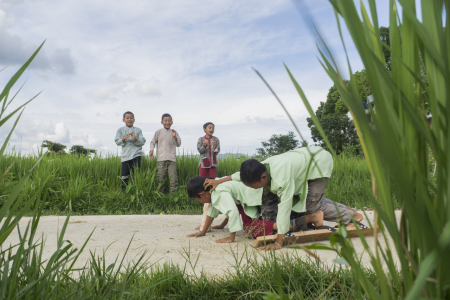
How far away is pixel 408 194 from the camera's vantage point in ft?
1.62

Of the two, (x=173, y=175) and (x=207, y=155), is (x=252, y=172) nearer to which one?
(x=207, y=155)

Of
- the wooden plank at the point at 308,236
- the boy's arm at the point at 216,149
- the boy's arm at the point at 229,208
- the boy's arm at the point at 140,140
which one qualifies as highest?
the boy's arm at the point at 140,140

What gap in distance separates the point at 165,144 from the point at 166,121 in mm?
628

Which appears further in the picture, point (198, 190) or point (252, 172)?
point (198, 190)

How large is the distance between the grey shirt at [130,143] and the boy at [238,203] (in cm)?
349

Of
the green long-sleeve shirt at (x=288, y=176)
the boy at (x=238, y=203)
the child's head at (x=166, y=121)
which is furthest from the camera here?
the child's head at (x=166, y=121)

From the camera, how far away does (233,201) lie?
3.54m

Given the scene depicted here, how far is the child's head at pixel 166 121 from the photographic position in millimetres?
7522

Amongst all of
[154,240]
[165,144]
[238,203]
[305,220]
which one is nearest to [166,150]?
[165,144]

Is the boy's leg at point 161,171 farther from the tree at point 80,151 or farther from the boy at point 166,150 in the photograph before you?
the tree at point 80,151

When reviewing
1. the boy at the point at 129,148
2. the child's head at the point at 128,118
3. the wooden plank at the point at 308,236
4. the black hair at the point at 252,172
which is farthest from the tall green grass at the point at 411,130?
the child's head at the point at 128,118

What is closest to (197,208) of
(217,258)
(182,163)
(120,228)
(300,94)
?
(182,163)

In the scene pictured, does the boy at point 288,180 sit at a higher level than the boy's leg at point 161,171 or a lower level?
lower

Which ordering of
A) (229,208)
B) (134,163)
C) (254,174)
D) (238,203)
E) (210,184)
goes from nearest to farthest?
1. (254,174)
2. (229,208)
3. (210,184)
4. (238,203)
5. (134,163)
